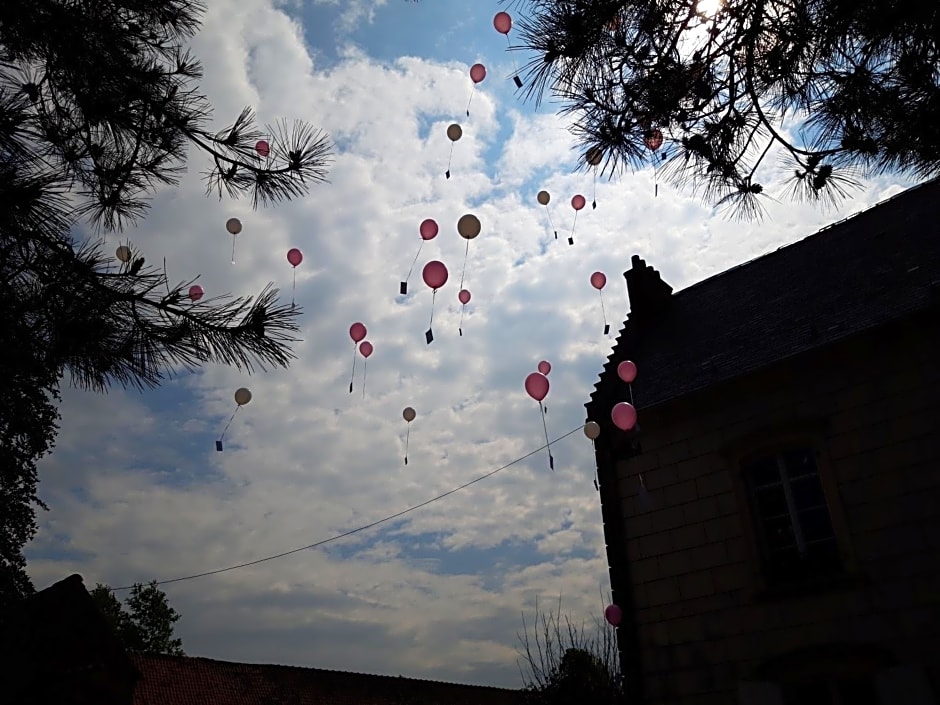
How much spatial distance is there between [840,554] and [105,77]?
25.6ft

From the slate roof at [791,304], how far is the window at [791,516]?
1.21m

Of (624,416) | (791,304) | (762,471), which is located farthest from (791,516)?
(791,304)

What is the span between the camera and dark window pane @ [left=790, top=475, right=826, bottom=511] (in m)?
7.93

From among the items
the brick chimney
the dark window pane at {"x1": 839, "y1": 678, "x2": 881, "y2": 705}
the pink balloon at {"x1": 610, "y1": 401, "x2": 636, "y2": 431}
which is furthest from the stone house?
the brick chimney

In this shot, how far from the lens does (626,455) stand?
31.3ft

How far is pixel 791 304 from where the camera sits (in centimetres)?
977

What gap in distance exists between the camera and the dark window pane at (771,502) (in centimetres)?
814

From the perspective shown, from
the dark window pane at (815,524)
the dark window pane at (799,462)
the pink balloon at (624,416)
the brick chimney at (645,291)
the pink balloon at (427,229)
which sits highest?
the brick chimney at (645,291)

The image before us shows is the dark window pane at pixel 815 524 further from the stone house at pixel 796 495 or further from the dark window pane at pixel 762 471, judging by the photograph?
the dark window pane at pixel 762 471

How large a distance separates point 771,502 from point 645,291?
4871 mm

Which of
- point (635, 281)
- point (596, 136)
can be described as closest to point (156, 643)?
point (635, 281)

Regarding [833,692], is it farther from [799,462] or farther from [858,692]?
[799,462]

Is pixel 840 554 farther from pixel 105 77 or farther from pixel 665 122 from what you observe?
pixel 105 77

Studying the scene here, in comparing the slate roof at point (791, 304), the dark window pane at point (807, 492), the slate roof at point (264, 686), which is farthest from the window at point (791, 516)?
the slate roof at point (264, 686)
